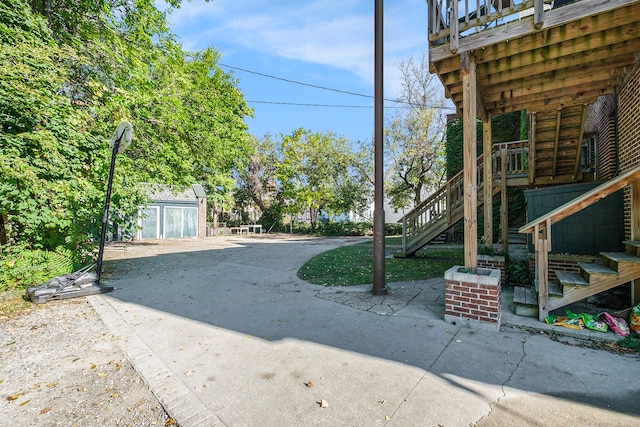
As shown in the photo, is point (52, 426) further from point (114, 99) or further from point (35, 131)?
point (114, 99)

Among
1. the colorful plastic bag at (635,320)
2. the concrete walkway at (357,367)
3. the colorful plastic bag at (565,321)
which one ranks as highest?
the colorful plastic bag at (635,320)

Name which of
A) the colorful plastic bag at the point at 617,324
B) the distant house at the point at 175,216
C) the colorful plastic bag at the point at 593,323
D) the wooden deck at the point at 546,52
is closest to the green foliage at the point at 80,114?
the wooden deck at the point at 546,52

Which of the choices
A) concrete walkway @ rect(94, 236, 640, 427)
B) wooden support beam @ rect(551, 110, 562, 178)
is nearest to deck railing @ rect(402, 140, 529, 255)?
wooden support beam @ rect(551, 110, 562, 178)

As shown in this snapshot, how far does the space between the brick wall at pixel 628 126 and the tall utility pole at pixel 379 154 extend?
3583 millimetres

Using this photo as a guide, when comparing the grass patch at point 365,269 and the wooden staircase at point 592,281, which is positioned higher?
the wooden staircase at point 592,281

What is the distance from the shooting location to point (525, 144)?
8078 millimetres

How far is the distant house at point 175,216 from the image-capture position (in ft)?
63.8

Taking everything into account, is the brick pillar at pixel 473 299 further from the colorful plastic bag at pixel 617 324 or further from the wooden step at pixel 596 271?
the colorful plastic bag at pixel 617 324

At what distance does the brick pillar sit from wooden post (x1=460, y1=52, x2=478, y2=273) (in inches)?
8.8

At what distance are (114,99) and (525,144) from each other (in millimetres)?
10322

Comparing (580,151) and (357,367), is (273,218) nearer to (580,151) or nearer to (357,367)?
(580,151)

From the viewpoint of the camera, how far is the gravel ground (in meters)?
2.12

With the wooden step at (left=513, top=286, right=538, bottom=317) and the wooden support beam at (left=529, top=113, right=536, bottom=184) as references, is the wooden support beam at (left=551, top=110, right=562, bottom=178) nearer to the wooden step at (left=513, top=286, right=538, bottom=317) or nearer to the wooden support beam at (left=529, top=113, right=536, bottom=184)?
the wooden support beam at (left=529, top=113, right=536, bottom=184)

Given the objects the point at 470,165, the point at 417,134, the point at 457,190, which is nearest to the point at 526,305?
the point at 470,165
